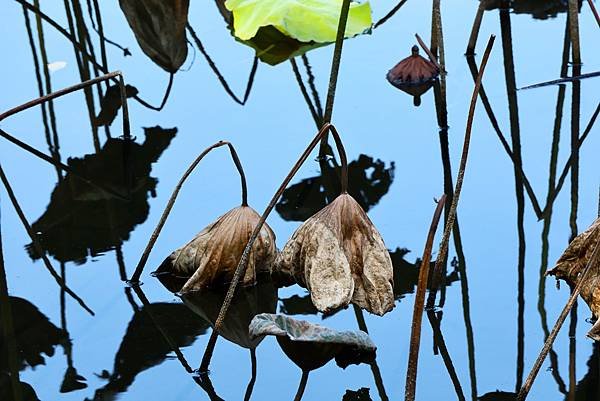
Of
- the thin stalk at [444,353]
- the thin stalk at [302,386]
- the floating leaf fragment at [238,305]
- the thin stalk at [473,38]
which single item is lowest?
the thin stalk at [302,386]

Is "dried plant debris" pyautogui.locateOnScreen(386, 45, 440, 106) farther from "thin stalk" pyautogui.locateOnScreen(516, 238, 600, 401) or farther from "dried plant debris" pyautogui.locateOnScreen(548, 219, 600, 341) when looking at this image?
"thin stalk" pyautogui.locateOnScreen(516, 238, 600, 401)

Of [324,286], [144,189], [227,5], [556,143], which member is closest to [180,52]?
[227,5]

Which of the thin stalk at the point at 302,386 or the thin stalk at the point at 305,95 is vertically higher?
the thin stalk at the point at 305,95

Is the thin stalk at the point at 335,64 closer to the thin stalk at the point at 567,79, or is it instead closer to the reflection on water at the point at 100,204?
the reflection on water at the point at 100,204

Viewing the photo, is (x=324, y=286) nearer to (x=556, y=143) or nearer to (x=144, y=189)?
(x=144, y=189)

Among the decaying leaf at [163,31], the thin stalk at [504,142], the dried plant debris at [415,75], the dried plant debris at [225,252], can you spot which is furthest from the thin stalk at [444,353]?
the decaying leaf at [163,31]

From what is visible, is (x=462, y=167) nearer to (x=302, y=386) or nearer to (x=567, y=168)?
(x=302, y=386)

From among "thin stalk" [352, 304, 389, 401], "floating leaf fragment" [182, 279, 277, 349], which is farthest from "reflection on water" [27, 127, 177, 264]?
"thin stalk" [352, 304, 389, 401]

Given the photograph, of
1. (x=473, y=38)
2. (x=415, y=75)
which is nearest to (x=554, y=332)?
(x=415, y=75)
